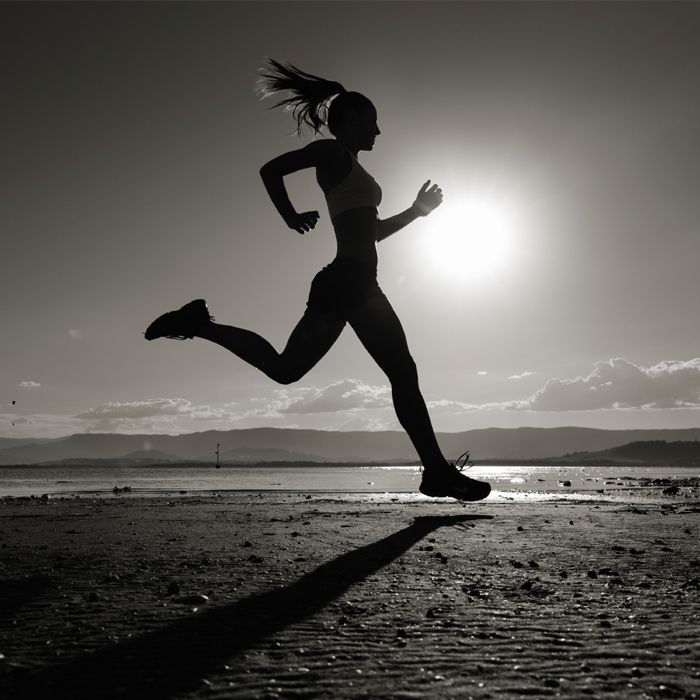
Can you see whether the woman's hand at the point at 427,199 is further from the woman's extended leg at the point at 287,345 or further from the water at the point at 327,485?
the water at the point at 327,485

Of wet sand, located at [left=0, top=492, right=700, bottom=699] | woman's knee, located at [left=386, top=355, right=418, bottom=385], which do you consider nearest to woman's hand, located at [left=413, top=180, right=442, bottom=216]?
woman's knee, located at [left=386, top=355, right=418, bottom=385]

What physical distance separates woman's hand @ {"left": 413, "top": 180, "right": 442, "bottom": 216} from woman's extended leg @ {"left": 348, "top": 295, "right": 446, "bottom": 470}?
1.34m

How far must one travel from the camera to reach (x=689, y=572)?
347cm

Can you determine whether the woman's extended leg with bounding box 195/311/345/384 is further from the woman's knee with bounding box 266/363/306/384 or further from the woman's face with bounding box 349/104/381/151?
the woman's face with bounding box 349/104/381/151

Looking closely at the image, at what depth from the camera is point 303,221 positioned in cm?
493

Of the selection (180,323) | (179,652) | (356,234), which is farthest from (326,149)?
(179,652)

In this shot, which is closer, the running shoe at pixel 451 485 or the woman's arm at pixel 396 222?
the running shoe at pixel 451 485

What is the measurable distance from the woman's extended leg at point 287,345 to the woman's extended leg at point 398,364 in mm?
277

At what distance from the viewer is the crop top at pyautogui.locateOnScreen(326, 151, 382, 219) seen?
5177mm

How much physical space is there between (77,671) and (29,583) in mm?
1483

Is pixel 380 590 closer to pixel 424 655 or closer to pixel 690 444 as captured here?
pixel 424 655

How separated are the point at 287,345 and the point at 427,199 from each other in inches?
87.8

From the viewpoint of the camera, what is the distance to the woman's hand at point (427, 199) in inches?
239

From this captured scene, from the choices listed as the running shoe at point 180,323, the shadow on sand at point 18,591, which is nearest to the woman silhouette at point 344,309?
the running shoe at point 180,323
